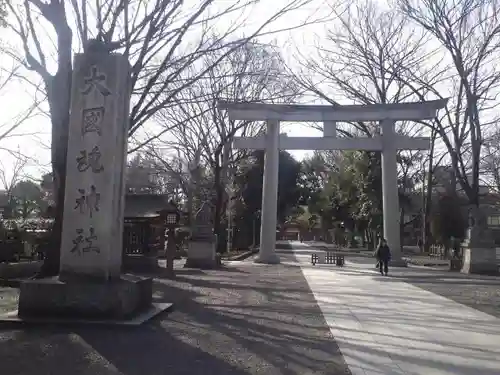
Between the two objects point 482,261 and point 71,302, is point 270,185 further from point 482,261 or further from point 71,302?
point 71,302

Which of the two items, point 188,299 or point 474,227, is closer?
point 188,299

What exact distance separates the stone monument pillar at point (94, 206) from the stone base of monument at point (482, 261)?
17.1 meters

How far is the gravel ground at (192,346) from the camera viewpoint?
19.0ft

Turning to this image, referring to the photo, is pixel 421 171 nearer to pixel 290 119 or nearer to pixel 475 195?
pixel 475 195

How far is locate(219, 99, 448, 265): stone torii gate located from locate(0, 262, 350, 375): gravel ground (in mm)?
14946

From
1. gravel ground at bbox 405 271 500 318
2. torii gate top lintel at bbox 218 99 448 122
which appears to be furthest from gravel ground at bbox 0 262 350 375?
torii gate top lintel at bbox 218 99 448 122

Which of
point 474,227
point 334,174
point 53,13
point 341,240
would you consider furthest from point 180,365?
point 341,240

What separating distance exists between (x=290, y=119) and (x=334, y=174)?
22.7m

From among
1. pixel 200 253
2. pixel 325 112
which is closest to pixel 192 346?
pixel 200 253

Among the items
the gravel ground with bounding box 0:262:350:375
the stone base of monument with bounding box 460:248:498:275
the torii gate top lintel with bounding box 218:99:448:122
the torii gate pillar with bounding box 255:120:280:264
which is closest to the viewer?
the gravel ground with bounding box 0:262:350:375

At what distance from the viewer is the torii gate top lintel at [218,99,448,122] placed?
81.8ft

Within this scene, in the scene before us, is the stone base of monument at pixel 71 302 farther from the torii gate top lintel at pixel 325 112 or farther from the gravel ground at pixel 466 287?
the torii gate top lintel at pixel 325 112

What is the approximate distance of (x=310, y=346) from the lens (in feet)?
23.4

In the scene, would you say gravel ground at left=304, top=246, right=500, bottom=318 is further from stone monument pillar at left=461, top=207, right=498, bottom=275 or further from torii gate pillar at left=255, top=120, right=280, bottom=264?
torii gate pillar at left=255, top=120, right=280, bottom=264
